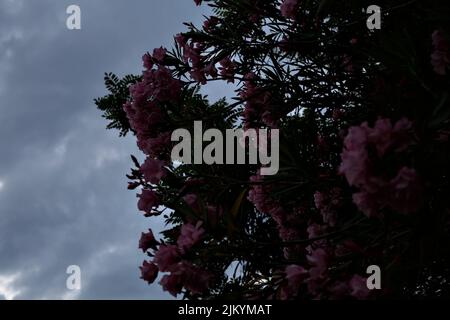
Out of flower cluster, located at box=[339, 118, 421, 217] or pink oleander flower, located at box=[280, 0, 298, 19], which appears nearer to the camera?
flower cluster, located at box=[339, 118, 421, 217]

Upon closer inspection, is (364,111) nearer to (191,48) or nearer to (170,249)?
(191,48)

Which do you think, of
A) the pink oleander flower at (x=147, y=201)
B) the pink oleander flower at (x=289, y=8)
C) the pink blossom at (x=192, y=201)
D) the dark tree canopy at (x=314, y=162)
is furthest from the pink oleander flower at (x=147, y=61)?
the pink blossom at (x=192, y=201)

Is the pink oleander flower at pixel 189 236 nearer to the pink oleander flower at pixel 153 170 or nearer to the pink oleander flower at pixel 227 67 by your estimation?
the pink oleander flower at pixel 153 170

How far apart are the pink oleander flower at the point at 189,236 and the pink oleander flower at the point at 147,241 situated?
220mm

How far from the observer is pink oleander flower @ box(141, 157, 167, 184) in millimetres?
2072

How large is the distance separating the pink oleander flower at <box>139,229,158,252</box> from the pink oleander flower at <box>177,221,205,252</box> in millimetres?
220

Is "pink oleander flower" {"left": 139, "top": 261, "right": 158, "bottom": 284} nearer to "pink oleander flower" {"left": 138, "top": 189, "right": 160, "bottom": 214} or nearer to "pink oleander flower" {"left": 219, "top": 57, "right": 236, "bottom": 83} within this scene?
"pink oleander flower" {"left": 138, "top": 189, "right": 160, "bottom": 214}

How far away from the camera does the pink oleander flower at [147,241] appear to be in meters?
1.82

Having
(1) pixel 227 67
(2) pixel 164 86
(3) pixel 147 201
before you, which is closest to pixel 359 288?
(3) pixel 147 201

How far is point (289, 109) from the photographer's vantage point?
2732 mm

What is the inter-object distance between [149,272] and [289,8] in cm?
163

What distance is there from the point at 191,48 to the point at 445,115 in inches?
69.2

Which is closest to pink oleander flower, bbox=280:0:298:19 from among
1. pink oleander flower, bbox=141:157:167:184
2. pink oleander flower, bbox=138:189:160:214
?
pink oleander flower, bbox=141:157:167:184
